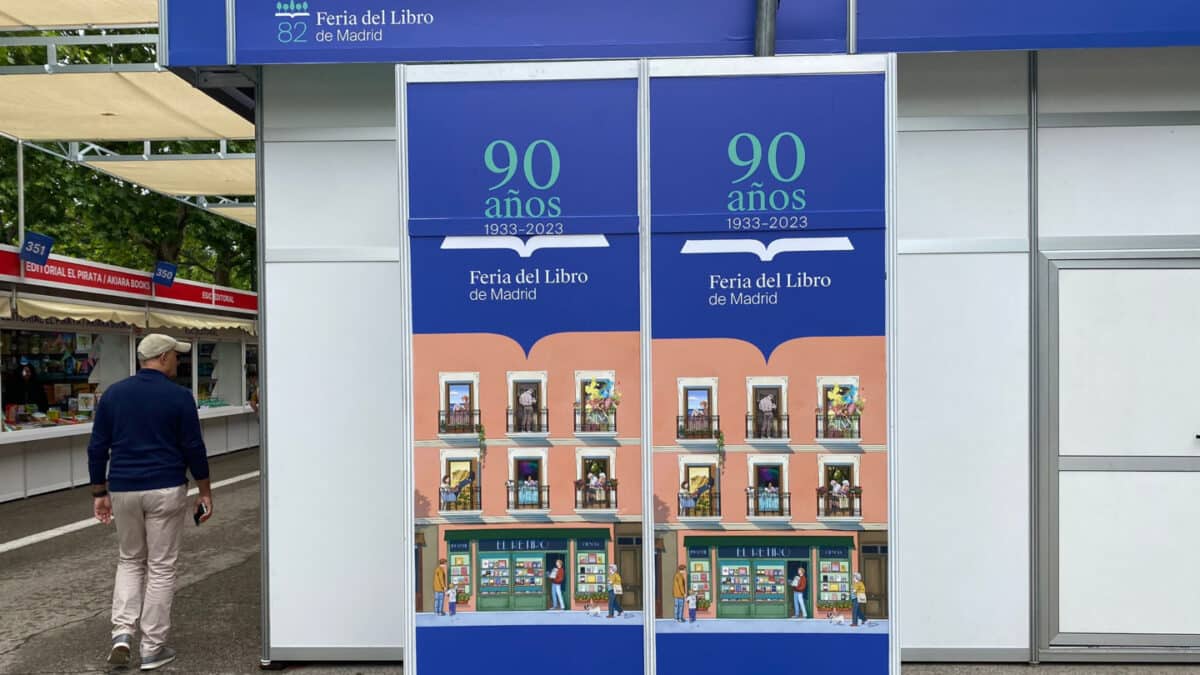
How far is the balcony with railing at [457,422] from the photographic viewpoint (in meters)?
2.82

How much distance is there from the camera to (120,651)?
3.95 m

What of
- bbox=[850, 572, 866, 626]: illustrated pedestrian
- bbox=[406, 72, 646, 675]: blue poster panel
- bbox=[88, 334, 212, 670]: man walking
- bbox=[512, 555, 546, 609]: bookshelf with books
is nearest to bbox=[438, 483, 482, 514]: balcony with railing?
bbox=[406, 72, 646, 675]: blue poster panel

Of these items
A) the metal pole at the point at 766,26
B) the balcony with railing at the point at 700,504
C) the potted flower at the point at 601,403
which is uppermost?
the metal pole at the point at 766,26

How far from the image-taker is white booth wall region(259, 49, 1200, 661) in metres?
3.88

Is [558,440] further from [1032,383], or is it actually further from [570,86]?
[1032,383]

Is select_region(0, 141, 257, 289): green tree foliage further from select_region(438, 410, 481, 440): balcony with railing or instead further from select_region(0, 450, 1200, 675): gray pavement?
select_region(438, 410, 481, 440): balcony with railing

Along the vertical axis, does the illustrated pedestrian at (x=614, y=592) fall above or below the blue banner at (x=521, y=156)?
below

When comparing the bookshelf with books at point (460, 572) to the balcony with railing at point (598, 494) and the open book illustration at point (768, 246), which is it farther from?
the open book illustration at point (768, 246)

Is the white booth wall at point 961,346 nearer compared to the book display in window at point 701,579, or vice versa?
the book display in window at point 701,579

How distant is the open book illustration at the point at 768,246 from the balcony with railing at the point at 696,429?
649mm

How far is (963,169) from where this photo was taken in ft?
12.9

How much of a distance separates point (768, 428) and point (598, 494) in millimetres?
713

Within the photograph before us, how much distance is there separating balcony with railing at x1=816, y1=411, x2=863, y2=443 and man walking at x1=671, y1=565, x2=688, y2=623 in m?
0.77

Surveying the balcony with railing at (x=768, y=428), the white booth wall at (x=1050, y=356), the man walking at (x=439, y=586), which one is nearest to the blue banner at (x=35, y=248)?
the man walking at (x=439, y=586)
